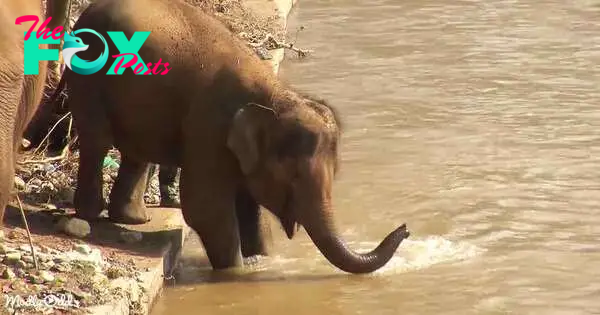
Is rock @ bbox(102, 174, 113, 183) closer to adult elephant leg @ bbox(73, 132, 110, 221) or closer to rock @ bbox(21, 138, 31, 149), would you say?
rock @ bbox(21, 138, 31, 149)

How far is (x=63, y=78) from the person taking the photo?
8.10 m

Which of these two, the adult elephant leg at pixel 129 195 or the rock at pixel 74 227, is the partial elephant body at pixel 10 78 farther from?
the adult elephant leg at pixel 129 195

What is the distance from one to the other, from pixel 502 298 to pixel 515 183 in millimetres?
2244

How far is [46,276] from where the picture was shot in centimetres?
659

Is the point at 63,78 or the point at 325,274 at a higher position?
the point at 63,78

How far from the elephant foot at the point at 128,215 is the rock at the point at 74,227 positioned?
378 mm

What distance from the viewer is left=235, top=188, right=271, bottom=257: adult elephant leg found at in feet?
26.5

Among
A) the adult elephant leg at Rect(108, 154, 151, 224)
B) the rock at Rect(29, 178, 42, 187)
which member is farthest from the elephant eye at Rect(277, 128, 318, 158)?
the rock at Rect(29, 178, 42, 187)

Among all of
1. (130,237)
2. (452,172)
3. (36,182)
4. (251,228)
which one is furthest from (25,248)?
(452,172)

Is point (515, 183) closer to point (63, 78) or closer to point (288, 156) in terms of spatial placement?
point (288, 156)

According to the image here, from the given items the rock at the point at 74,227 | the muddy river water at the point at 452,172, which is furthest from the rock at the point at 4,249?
the muddy river water at the point at 452,172

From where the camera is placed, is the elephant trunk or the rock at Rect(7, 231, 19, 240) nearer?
the rock at Rect(7, 231, 19, 240)

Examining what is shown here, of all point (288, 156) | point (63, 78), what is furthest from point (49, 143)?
point (288, 156)

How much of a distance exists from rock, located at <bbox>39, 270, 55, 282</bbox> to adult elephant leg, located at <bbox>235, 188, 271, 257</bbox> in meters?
1.67
